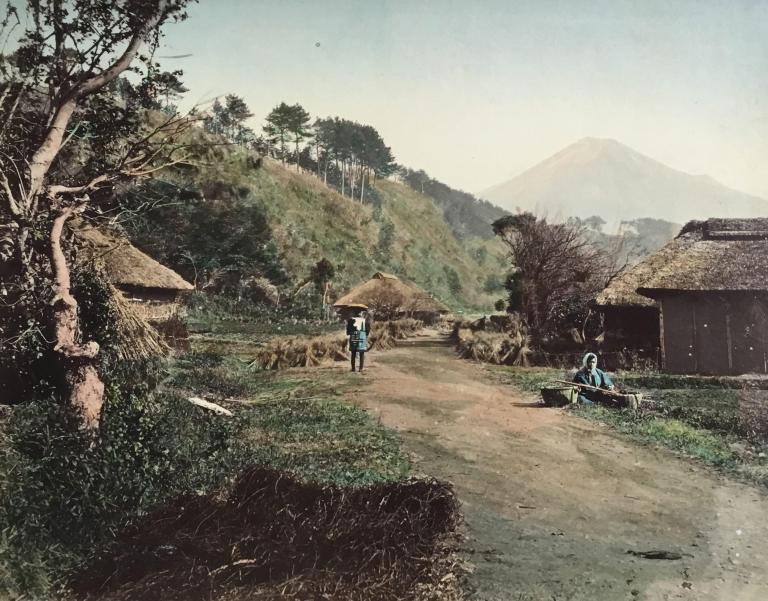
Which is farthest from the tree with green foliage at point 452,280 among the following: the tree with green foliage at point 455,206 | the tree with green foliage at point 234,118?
the tree with green foliage at point 234,118

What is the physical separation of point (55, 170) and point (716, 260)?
14925mm

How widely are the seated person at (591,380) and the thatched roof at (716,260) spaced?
5091mm

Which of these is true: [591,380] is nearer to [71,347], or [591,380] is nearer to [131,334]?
[131,334]

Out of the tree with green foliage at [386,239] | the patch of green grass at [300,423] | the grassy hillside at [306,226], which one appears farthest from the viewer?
the tree with green foliage at [386,239]

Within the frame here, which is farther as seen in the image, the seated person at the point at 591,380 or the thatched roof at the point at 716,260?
the thatched roof at the point at 716,260

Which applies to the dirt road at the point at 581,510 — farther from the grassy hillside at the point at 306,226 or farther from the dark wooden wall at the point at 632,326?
the dark wooden wall at the point at 632,326

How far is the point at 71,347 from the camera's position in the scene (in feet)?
16.2

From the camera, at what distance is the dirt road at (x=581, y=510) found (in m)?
3.96

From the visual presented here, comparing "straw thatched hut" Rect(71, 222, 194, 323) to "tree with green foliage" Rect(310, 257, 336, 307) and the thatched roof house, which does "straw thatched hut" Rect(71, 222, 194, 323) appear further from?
the thatched roof house

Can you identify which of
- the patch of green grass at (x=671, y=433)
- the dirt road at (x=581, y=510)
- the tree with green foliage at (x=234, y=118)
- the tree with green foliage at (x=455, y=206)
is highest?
the tree with green foliage at (x=455, y=206)

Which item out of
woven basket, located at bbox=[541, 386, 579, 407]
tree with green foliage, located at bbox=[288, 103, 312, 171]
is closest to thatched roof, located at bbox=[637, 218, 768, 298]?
woven basket, located at bbox=[541, 386, 579, 407]

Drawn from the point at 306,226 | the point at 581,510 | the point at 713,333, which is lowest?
the point at 581,510

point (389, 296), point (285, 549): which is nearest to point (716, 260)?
point (285, 549)

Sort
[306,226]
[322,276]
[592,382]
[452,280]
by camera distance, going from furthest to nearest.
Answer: [452,280], [306,226], [322,276], [592,382]
